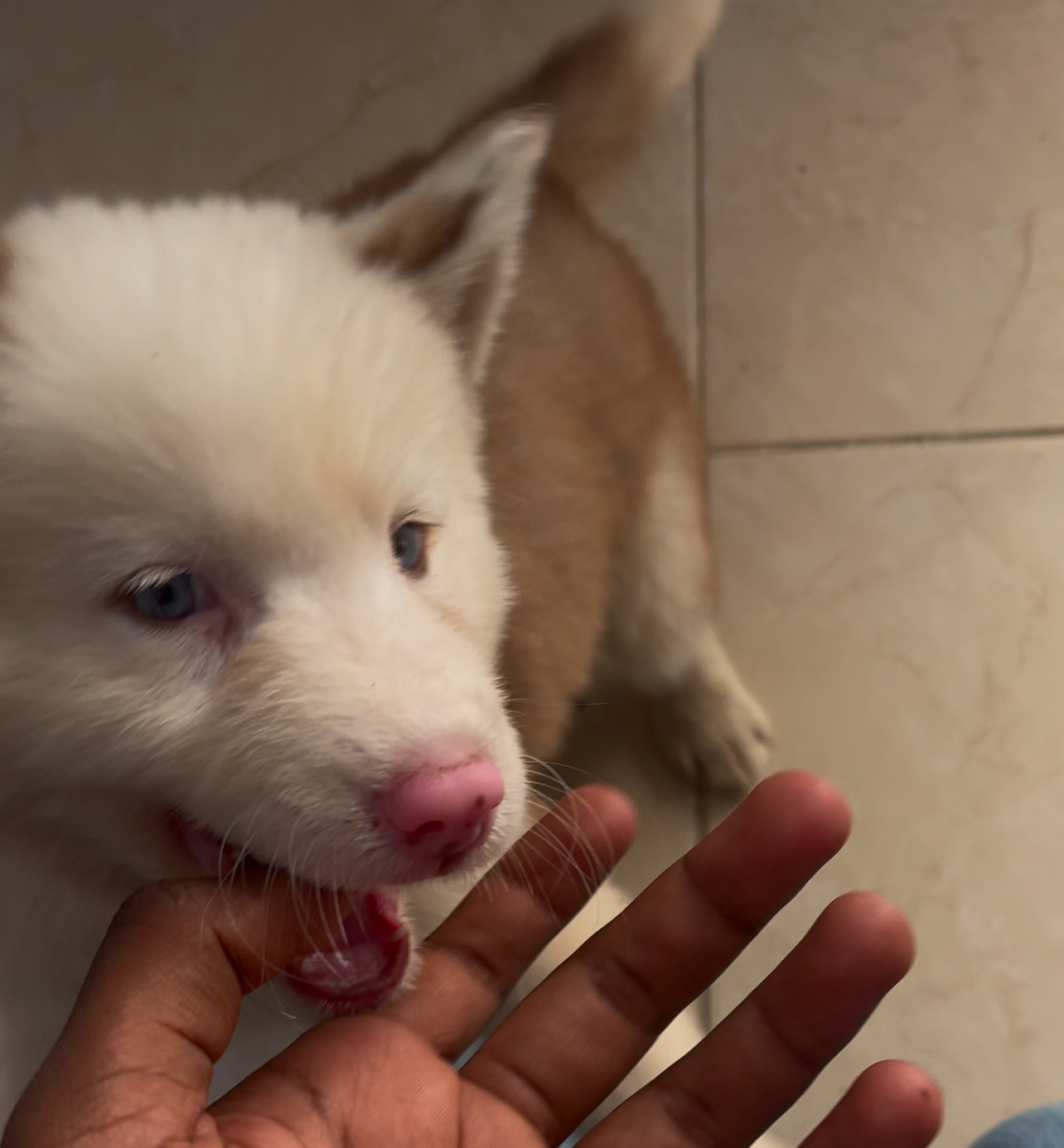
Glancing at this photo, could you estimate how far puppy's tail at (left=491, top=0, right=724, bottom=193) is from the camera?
138 cm

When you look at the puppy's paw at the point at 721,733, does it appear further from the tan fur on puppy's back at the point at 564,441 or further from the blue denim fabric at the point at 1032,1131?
the blue denim fabric at the point at 1032,1131

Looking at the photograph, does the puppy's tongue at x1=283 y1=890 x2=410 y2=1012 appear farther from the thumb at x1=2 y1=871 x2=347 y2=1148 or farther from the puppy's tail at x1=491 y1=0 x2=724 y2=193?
the puppy's tail at x1=491 y1=0 x2=724 y2=193

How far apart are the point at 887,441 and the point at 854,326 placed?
215 mm

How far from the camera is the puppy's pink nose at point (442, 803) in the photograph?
672 mm

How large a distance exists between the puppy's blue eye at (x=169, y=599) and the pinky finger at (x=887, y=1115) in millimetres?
666

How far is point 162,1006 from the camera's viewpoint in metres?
0.72

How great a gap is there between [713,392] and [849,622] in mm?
456

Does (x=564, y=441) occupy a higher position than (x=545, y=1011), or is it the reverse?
(x=564, y=441)

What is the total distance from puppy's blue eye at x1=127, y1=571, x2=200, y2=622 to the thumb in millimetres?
204

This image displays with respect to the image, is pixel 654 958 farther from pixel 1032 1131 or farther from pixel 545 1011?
pixel 1032 1131

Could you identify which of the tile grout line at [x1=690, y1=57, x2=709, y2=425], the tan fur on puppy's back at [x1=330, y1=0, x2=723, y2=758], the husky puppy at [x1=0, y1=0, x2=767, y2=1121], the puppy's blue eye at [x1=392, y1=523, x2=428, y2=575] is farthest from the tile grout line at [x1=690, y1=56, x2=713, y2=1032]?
the puppy's blue eye at [x1=392, y1=523, x2=428, y2=575]

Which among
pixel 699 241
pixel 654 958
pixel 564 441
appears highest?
pixel 699 241

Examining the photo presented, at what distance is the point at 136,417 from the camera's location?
2.28ft

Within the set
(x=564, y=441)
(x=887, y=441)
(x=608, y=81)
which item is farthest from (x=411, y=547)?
(x=887, y=441)
